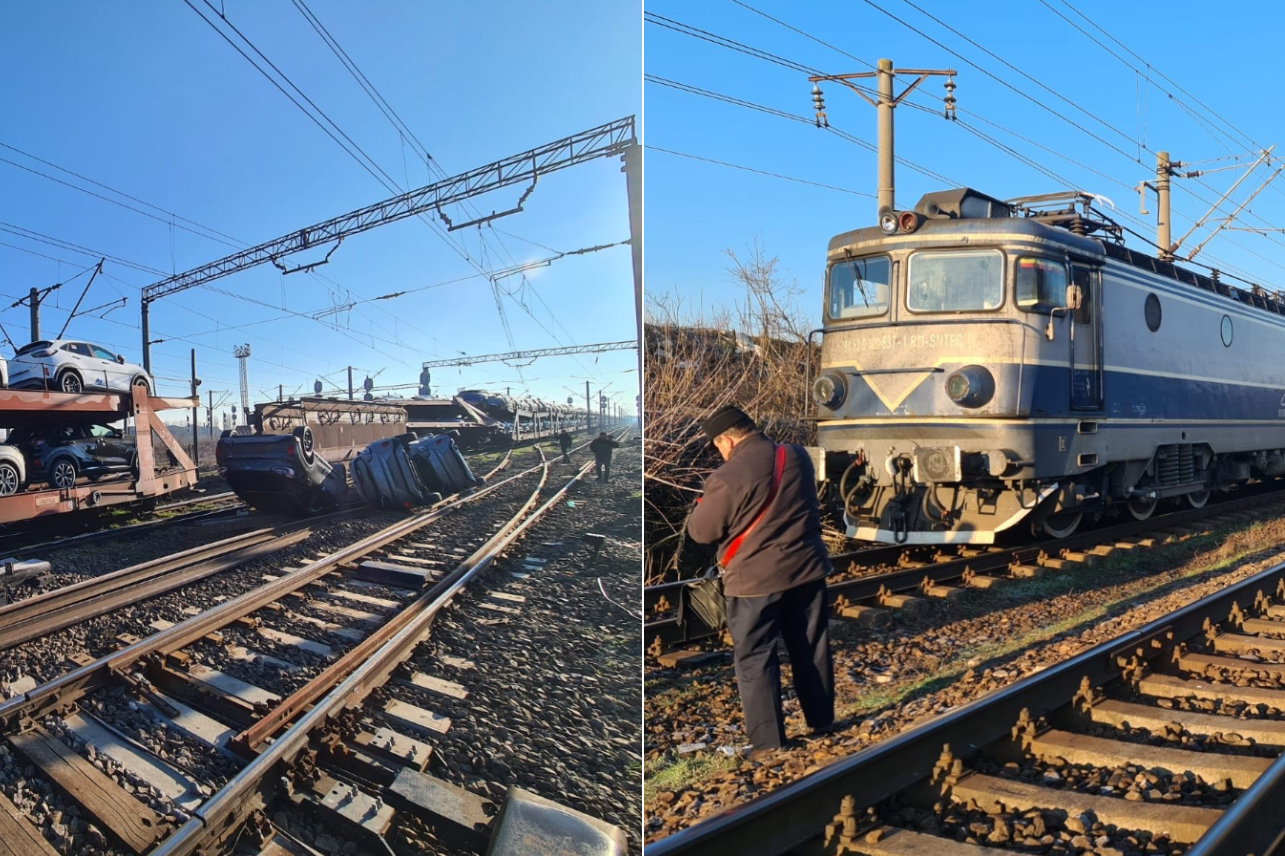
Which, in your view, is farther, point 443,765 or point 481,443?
point 481,443

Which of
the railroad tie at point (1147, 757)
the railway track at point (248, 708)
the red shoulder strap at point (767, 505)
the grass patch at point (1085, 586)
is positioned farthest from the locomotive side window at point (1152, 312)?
the railway track at point (248, 708)

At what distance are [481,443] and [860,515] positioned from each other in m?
6.59

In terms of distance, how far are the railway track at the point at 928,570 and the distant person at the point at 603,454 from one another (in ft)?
8.93

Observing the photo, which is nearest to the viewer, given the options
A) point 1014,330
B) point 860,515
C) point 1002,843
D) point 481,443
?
point 481,443

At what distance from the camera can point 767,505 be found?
144 inches

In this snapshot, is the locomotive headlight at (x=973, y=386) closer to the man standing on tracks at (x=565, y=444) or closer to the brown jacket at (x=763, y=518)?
the brown jacket at (x=763, y=518)

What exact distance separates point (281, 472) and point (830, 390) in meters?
6.98

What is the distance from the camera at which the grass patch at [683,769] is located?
364cm

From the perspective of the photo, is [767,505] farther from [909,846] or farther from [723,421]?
[909,846]

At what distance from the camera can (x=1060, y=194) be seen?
8.95m

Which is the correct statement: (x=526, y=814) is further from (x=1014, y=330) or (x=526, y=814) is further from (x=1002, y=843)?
(x=1014, y=330)

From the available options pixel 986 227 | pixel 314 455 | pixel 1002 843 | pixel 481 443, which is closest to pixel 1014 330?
pixel 986 227

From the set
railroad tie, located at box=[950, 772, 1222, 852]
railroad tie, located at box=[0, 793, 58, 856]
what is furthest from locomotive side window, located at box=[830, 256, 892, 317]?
railroad tie, located at box=[0, 793, 58, 856]

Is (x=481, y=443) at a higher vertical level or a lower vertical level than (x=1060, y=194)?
lower
